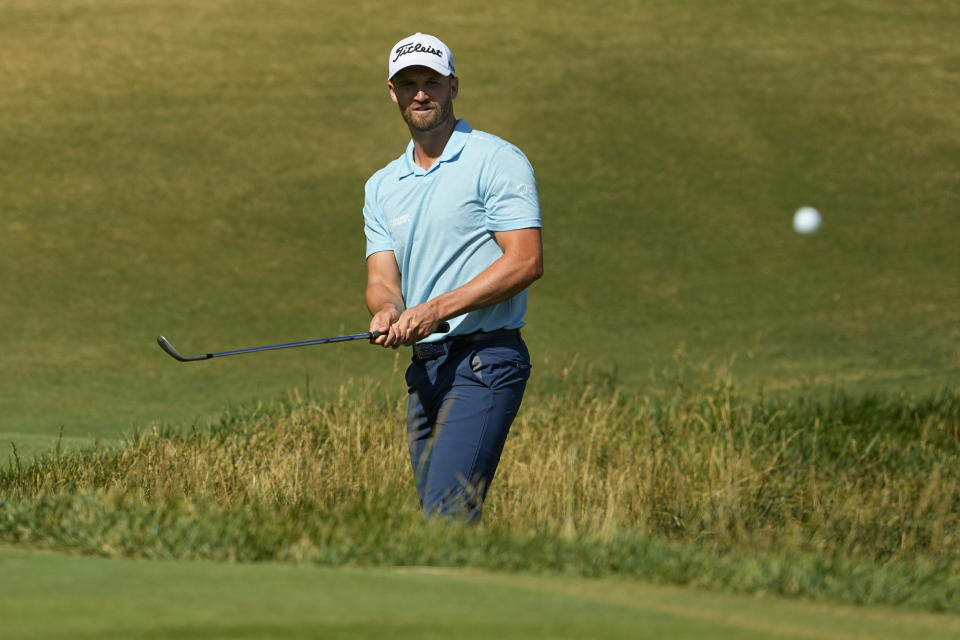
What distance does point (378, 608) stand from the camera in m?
3.42

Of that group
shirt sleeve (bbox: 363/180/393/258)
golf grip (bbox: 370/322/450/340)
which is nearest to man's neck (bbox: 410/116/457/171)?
shirt sleeve (bbox: 363/180/393/258)

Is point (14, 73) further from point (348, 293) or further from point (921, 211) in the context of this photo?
point (921, 211)

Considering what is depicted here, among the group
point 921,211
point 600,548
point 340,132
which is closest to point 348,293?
point 340,132

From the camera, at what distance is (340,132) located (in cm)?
1808

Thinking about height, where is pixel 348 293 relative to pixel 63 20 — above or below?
below

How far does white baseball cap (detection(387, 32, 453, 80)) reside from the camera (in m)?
5.04

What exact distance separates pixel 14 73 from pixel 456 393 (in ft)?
53.2

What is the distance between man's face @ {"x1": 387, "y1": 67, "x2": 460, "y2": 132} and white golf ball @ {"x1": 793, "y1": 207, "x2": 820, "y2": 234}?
1146 cm

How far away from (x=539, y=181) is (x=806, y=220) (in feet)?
9.79

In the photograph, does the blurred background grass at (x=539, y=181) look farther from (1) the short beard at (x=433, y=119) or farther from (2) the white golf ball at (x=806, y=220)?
(1) the short beard at (x=433, y=119)

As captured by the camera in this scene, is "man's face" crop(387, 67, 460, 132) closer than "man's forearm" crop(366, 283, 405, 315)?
Yes

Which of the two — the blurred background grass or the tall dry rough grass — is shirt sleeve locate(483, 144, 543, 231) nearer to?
the tall dry rough grass

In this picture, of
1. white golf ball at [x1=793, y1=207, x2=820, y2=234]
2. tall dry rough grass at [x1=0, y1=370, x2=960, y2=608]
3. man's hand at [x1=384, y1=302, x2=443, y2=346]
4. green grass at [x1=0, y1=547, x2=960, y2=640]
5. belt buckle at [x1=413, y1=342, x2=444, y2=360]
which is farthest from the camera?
white golf ball at [x1=793, y1=207, x2=820, y2=234]

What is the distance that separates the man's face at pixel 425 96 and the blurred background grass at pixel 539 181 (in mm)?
3803
